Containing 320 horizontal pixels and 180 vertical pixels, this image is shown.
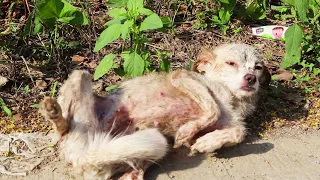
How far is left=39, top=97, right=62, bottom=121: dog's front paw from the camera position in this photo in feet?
11.7

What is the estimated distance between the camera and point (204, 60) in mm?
4656

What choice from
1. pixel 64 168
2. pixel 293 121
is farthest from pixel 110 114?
pixel 293 121

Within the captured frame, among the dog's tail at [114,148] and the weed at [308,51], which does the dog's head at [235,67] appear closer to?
the weed at [308,51]

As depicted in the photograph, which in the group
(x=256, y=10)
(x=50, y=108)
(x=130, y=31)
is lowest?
(x=256, y=10)

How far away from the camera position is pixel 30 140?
422 centimetres

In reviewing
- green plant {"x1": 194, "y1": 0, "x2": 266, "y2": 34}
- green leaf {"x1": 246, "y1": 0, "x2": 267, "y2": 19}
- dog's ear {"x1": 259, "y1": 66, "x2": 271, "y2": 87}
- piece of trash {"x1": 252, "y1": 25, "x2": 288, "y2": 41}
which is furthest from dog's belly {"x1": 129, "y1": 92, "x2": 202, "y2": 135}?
green leaf {"x1": 246, "y1": 0, "x2": 267, "y2": 19}

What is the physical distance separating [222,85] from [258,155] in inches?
26.3

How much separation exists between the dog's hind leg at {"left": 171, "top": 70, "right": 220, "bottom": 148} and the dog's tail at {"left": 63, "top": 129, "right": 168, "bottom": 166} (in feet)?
0.89

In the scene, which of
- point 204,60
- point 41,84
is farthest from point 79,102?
point 204,60

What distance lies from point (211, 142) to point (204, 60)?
0.98 metres

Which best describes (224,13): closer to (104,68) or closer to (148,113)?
(104,68)

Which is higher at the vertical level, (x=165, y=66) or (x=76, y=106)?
(x=76, y=106)

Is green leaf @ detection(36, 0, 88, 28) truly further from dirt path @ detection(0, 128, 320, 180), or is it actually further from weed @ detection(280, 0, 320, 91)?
weed @ detection(280, 0, 320, 91)

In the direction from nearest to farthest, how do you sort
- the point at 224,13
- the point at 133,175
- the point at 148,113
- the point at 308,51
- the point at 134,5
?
the point at 133,175, the point at 148,113, the point at 134,5, the point at 308,51, the point at 224,13
